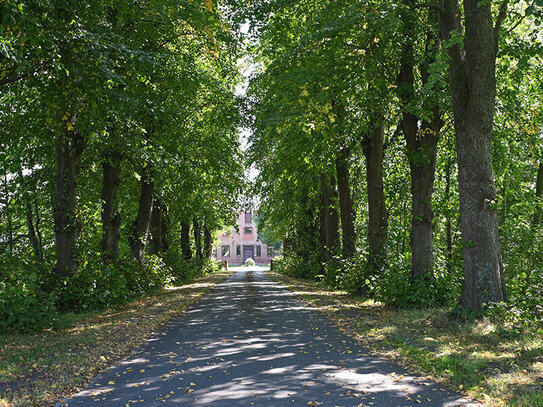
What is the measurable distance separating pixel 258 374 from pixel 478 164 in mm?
5931

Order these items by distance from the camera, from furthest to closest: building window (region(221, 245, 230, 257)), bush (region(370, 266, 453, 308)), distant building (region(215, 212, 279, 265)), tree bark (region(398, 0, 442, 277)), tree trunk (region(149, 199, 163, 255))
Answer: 1. building window (region(221, 245, 230, 257))
2. distant building (region(215, 212, 279, 265))
3. tree trunk (region(149, 199, 163, 255))
4. tree bark (region(398, 0, 442, 277))
5. bush (region(370, 266, 453, 308))

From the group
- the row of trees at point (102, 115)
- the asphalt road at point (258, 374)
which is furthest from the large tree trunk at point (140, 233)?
the asphalt road at point (258, 374)

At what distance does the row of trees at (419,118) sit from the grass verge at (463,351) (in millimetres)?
994

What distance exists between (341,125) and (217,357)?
912 cm

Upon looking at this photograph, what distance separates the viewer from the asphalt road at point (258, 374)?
5.16 metres

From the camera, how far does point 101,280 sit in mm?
13391

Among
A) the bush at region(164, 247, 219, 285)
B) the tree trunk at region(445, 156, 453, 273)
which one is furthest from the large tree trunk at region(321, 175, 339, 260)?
the bush at region(164, 247, 219, 285)

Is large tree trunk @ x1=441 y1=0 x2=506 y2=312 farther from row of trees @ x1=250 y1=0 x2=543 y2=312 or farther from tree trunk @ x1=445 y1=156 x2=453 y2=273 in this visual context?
tree trunk @ x1=445 y1=156 x2=453 y2=273

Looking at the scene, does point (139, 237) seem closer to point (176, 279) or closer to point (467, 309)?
point (176, 279)

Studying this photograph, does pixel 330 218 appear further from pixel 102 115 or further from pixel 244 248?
pixel 244 248

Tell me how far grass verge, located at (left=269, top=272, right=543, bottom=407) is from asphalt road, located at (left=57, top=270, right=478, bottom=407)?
14.3 inches

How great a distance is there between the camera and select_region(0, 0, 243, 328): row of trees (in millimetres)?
8969

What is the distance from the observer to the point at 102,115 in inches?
416

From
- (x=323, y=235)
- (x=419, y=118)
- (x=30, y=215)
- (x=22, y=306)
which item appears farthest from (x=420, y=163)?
(x=323, y=235)
